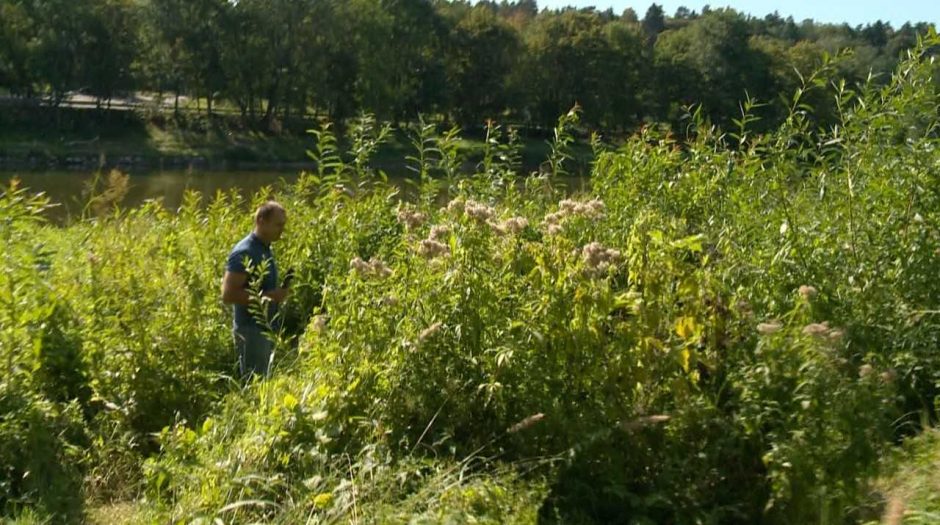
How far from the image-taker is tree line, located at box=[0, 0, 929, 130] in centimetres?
4756

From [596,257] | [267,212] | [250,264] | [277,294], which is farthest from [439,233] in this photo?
[267,212]

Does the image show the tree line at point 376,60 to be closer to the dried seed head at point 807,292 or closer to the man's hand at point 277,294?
the man's hand at point 277,294

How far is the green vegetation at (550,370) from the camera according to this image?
4109 mm

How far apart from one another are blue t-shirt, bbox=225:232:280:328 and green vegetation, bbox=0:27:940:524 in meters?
0.36

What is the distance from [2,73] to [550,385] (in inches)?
2024

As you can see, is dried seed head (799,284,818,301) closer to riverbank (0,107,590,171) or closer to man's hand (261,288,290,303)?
man's hand (261,288,290,303)

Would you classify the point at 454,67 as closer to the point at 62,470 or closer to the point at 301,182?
the point at 301,182

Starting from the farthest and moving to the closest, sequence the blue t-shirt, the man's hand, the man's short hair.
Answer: the man's short hair
the blue t-shirt
the man's hand

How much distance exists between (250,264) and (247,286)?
0.59 feet

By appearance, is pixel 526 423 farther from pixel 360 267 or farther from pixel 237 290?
pixel 237 290

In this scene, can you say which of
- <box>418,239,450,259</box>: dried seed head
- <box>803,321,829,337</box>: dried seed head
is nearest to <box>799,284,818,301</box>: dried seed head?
<box>803,321,829,337</box>: dried seed head

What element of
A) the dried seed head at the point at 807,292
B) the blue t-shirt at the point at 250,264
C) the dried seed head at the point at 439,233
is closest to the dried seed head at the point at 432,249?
the dried seed head at the point at 439,233

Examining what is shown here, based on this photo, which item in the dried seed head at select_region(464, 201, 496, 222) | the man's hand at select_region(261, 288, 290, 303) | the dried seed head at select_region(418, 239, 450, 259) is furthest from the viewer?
the man's hand at select_region(261, 288, 290, 303)

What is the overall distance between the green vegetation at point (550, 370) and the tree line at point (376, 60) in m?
37.8
